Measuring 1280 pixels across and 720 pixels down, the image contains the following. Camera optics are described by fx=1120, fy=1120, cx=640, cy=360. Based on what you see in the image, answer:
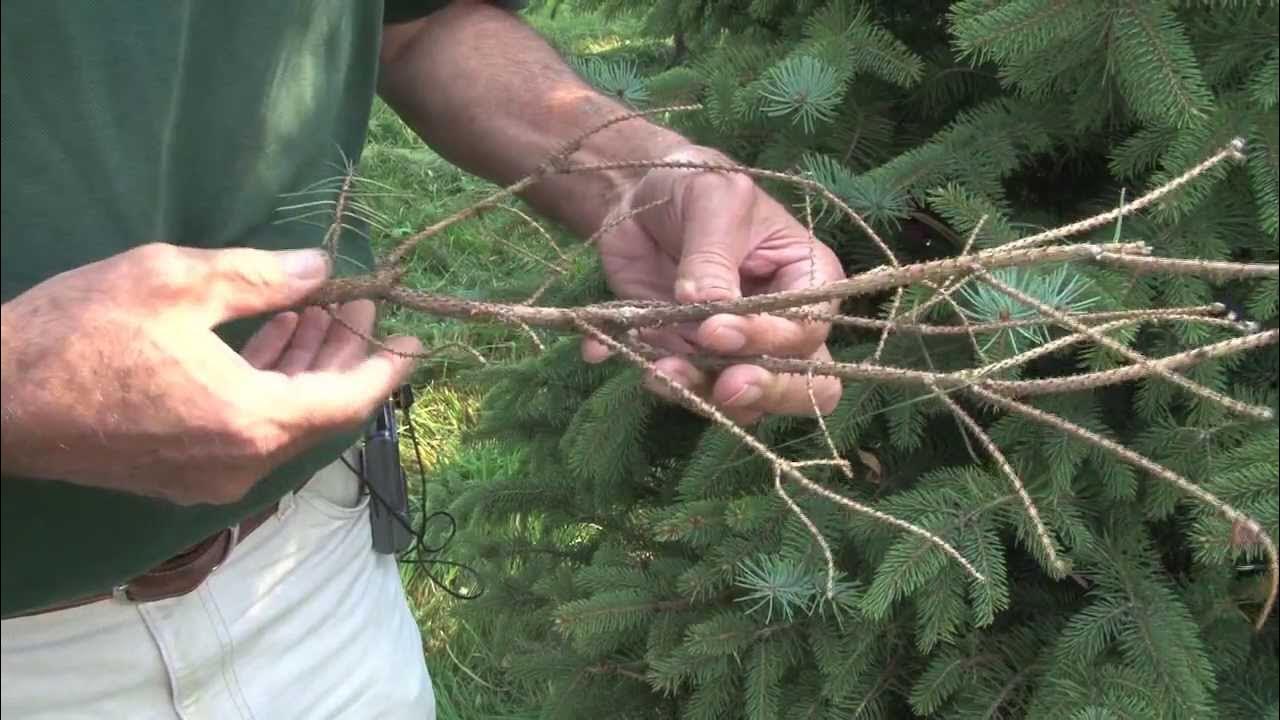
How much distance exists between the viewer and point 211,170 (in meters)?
1.12

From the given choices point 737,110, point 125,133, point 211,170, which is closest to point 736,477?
point 737,110

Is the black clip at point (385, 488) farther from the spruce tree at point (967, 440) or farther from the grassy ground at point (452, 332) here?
the spruce tree at point (967, 440)

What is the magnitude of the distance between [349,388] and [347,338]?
206 millimetres

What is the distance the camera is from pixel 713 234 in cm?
124

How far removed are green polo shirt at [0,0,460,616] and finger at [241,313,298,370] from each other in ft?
0.15

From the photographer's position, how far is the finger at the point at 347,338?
1.11m

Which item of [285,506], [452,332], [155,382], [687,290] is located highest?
[155,382]

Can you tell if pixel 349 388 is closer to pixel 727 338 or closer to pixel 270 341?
pixel 270 341

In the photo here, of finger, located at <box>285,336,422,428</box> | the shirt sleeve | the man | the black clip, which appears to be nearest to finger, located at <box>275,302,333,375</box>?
the man

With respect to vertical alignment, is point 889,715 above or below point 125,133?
below

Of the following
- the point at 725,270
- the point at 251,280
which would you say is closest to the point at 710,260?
the point at 725,270

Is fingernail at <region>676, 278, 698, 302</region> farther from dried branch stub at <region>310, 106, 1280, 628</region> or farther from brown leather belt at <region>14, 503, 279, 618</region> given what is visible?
brown leather belt at <region>14, 503, 279, 618</region>

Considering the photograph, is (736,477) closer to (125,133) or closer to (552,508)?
(552,508)

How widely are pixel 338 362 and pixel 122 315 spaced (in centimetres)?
31
